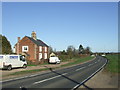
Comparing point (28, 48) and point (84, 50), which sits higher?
point (28, 48)

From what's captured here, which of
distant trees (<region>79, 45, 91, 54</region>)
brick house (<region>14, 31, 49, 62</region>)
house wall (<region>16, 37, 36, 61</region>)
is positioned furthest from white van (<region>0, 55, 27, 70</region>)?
distant trees (<region>79, 45, 91, 54</region>)

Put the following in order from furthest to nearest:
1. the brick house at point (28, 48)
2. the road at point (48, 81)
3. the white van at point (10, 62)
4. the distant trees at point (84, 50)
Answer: the distant trees at point (84, 50)
the brick house at point (28, 48)
the white van at point (10, 62)
the road at point (48, 81)

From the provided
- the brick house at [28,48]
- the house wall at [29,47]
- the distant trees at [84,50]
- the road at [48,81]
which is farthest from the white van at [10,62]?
the distant trees at [84,50]

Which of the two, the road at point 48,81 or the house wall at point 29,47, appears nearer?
the road at point 48,81

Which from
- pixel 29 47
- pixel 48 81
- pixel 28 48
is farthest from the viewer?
pixel 28 48

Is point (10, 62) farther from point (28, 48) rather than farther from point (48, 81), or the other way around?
point (28, 48)

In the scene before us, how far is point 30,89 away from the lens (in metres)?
12.2

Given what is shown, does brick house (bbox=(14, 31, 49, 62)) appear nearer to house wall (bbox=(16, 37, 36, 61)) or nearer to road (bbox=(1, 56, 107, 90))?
house wall (bbox=(16, 37, 36, 61))

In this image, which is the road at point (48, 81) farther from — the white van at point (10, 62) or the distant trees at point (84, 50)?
the distant trees at point (84, 50)

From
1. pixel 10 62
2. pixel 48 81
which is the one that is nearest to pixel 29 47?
pixel 10 62

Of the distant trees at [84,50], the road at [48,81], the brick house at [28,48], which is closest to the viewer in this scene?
the road at [48,81]

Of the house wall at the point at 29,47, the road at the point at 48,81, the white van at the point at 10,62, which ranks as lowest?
the road at the point at 48,81

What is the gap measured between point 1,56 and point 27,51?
27.3 m

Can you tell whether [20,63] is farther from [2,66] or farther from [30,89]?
[30,89]
